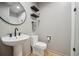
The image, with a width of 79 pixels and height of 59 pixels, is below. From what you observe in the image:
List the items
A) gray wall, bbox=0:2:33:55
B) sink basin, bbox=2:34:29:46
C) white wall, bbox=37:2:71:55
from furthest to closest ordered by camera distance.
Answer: white wall, bbox=37:2:71:55 → gray wall, bbox=0:2:33:55 → sink basin, bbox=2:34:29:46

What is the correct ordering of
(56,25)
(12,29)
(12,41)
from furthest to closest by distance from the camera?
(56,25)
(12,29)
(12,41)

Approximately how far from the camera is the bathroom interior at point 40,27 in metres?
1.43

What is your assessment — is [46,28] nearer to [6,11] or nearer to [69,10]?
[69,10]

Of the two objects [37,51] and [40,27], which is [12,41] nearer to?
[37,51]

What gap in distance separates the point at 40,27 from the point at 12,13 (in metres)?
1.13

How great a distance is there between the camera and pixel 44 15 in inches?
90.7

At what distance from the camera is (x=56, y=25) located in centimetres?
213

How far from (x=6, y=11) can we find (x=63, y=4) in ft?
5.48

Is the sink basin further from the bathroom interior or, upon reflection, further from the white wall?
the white wall

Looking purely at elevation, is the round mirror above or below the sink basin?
above

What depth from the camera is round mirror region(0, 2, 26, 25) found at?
1.38 metres

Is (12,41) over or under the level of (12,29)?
under

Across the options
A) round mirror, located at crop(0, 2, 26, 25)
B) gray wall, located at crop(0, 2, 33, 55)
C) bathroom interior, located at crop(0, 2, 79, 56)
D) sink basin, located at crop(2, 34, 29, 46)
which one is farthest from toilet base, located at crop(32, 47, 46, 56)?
round mirror, located at crop(0, 2, 26, 25)

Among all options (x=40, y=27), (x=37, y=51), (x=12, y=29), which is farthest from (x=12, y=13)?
(x=37, y=51)
